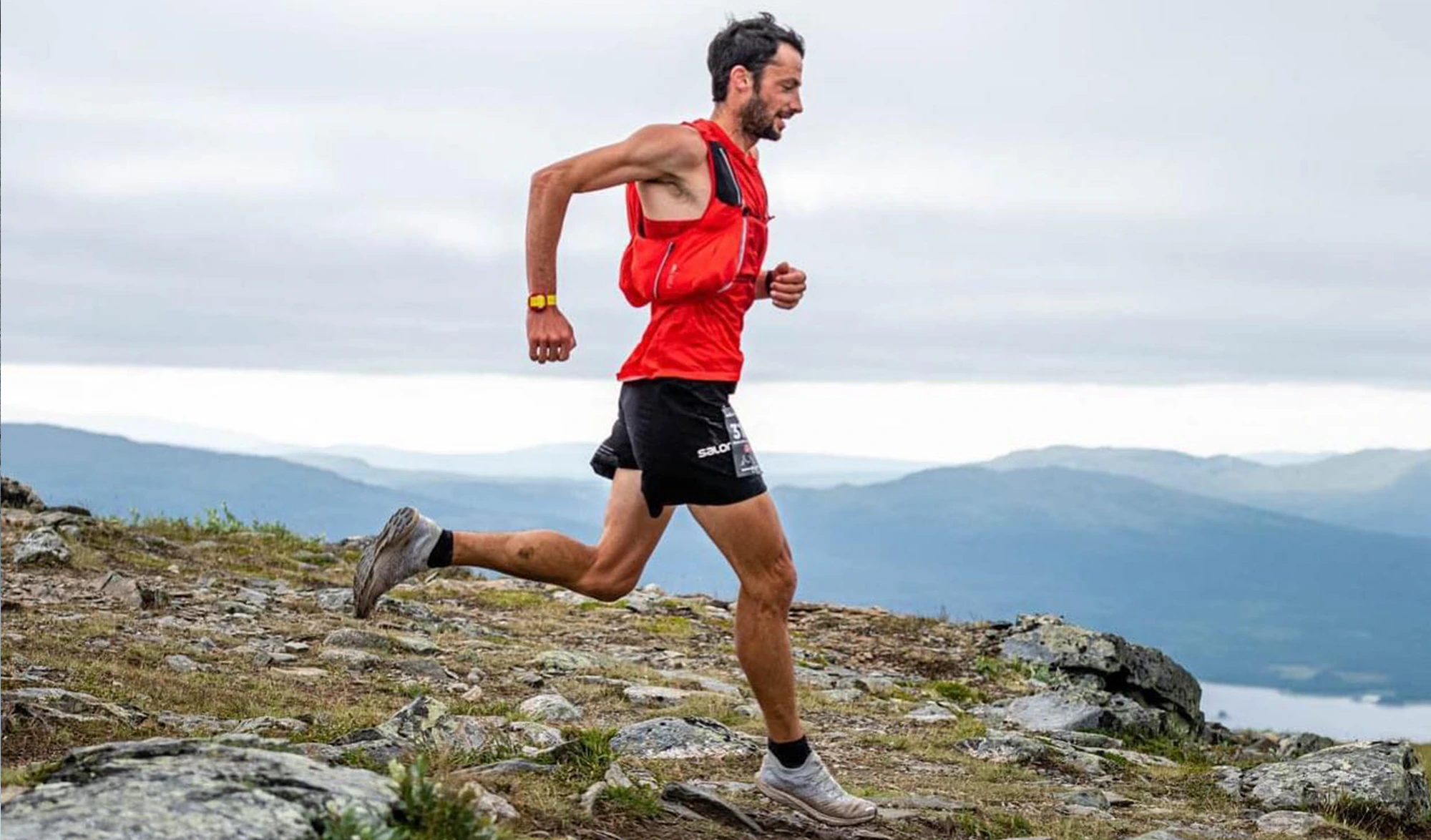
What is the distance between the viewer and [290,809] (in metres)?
5.19

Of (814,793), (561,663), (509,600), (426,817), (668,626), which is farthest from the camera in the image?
(509,600)

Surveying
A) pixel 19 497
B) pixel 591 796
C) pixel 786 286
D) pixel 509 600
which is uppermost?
pixel 786 286

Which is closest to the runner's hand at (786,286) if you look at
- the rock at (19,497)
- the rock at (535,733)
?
the rock at (535,733)

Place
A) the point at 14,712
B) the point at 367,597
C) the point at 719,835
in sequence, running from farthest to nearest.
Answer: the point at 14,712, the point at 367,597, the point at 719,835

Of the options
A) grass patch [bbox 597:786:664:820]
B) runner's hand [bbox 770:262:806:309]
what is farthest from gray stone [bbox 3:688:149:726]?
runner's hand [bbox 770:262:806:309]

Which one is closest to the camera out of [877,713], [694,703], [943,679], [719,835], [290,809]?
[290,809]

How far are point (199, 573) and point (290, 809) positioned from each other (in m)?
12.9

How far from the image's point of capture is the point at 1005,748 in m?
11.6

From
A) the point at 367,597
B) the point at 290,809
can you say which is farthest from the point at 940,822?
the point at 290,809

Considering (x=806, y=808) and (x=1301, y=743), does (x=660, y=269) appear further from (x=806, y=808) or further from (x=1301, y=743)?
(x=1301, y=743)

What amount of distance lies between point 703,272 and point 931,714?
23.8 feet

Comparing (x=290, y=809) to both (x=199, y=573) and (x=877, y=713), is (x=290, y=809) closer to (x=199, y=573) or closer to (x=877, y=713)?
(x=877, y=713)

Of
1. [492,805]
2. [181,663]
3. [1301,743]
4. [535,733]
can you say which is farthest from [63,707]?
[1301,743]

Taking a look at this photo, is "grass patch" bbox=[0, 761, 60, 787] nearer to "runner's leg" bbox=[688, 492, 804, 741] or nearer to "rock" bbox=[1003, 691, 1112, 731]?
"runner's leg" bbox=[688, 492, 804, 741]
